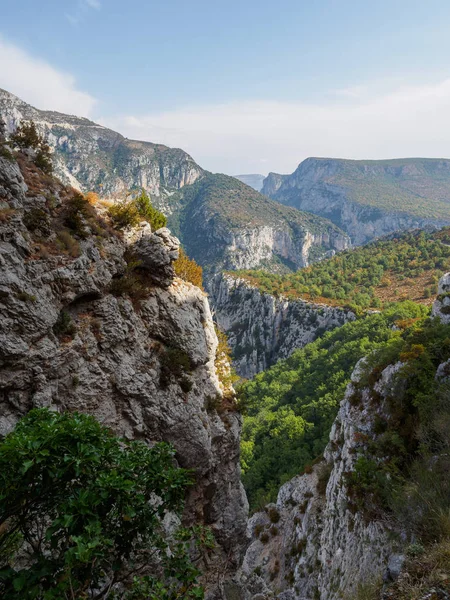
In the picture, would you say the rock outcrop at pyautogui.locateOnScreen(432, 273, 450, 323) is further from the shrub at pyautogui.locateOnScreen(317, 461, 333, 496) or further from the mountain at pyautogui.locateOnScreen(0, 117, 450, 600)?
the shrub at pyautogui.locateOnScreen(317, 461, 333, 496)

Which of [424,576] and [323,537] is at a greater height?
[424,576]

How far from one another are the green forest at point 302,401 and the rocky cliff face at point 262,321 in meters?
10.6

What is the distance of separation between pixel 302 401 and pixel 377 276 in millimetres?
49578

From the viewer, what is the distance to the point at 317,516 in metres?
20.4

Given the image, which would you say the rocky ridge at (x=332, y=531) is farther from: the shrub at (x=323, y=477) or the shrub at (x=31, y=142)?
the shrub at (x=31, y=142)

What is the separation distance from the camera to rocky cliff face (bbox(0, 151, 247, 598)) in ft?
30.1

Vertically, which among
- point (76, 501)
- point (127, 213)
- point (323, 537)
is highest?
point (127, 213)

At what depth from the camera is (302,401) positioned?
52.2 m

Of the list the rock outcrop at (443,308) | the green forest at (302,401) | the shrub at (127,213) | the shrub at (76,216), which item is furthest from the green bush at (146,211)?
the green forest at (302,401)

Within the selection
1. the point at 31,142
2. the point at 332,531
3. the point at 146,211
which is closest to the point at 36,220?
the point at 31,142

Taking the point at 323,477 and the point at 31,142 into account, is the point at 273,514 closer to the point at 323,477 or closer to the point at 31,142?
the point at 323,477

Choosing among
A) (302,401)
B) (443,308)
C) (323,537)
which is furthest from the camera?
(302,401)

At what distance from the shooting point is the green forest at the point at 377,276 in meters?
74.6

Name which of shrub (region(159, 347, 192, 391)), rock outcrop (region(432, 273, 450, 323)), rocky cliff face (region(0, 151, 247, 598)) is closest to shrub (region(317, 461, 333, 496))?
rocky cliff face (region(0, 151, 247, 598))
